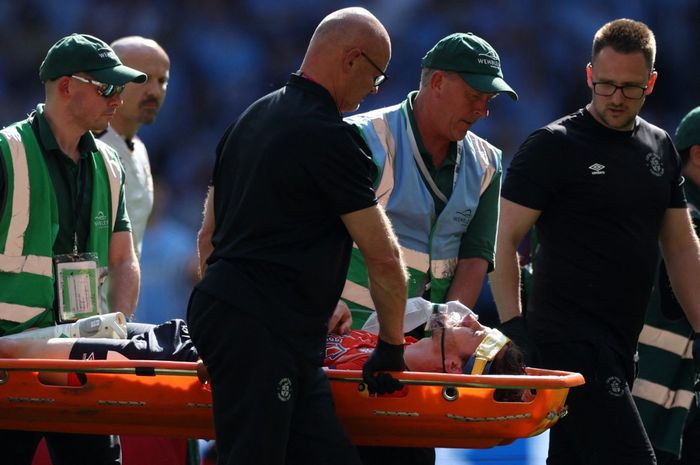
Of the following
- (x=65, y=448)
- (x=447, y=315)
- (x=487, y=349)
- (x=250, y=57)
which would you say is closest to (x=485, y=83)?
(x=447, y=315)

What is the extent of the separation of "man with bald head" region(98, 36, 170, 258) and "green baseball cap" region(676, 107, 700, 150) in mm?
2423

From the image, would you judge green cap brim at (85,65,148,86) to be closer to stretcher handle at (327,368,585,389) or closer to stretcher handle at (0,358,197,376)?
stretcher handle at (0,358,197,376)

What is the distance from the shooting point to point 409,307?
4.78 meters

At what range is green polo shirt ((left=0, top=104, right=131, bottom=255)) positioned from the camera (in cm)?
480

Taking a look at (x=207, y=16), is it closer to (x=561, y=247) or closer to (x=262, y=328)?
(x=561, y=247)

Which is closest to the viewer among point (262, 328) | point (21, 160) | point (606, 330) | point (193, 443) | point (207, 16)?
point (262, 328)

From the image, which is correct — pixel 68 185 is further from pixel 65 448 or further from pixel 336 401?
pixel 336 401

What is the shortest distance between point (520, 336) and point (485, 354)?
16.5 inches

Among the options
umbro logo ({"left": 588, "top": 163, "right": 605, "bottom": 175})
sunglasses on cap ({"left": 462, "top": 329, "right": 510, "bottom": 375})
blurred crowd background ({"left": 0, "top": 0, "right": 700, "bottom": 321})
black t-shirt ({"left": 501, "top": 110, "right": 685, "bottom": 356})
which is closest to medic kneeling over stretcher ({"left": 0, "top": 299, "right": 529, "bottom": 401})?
sunglasses on cap ({"left": 462, "top": 329, "right": 510, "bottom": 375})

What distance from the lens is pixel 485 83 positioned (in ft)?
15.9

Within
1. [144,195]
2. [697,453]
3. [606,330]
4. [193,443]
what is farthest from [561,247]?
[144,195]

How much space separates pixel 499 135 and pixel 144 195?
2454mm

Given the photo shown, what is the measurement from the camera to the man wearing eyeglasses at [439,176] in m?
Result: 4.85

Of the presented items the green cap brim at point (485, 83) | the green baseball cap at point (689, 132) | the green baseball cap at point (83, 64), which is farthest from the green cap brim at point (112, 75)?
the green baseball cap at point (689, 132)
